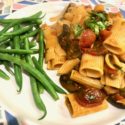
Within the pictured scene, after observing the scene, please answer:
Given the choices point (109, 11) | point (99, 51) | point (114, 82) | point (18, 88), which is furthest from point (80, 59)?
point (109, 11)

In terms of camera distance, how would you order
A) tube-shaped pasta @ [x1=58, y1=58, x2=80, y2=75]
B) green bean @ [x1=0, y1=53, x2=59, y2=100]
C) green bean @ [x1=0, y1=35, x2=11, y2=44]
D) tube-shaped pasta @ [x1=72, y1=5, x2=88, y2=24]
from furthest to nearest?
tube-shaped pasta @ [x1=72, y1=5, x2=88, y2=24], green bean @ [x1=0, y1=35, x2=11, y2=44], tube-shaped pasta @ [x1=58, y1=58, x2=80, y2=75], green bean @ [x1=0, y1=53, x2=59, y2=100]

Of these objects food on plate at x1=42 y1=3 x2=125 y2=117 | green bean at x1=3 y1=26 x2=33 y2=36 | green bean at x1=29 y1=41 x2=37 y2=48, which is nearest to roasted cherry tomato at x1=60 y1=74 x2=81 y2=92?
food on plate at x1=42 y1=3 x2=125 y2=117

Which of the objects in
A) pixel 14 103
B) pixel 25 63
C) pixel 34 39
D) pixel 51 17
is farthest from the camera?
pixel 51 17

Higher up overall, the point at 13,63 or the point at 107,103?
the point at 13,63

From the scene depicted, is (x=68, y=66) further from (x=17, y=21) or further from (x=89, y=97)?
(x=17, y=21)

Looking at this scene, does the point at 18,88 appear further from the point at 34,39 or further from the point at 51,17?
the point at 51,17

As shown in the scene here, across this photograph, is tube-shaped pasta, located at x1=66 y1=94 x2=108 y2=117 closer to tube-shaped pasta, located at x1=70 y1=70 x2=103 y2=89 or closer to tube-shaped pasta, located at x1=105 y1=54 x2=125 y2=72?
tube-shaped pasta, located at x1=70 y1=70 x2=103 y2=89

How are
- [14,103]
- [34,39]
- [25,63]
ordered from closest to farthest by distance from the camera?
[14,103]
[25,63]
[34,39]

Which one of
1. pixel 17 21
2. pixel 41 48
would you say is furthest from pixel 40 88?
pixel 17 21
